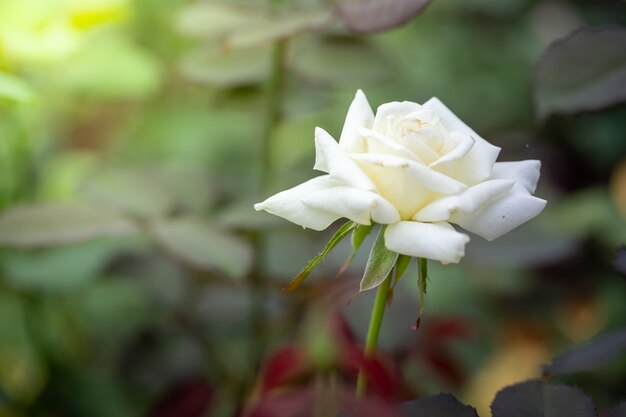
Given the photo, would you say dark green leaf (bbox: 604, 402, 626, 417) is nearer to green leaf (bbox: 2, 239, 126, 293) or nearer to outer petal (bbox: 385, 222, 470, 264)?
outer petal (bbox: 385, 222, 470, 264)

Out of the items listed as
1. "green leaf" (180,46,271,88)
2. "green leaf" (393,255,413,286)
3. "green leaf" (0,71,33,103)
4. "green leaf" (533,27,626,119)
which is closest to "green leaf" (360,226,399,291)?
"green leaf" (393,255,413,286)

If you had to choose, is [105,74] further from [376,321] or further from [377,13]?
[376,321]

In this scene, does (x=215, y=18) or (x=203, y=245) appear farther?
(x=215, y=18)

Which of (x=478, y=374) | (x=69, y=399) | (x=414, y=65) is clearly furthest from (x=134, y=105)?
(x=478, y=374)

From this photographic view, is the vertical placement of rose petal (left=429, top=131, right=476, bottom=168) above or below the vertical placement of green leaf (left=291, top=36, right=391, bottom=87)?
above

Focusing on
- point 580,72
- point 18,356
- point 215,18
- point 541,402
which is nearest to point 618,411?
point 541,402

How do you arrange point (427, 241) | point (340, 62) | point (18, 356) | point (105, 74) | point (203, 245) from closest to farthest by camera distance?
point (427, 241)
point (203, 245)
point (340, 62)
point (105, 74)
point (18, 356)
